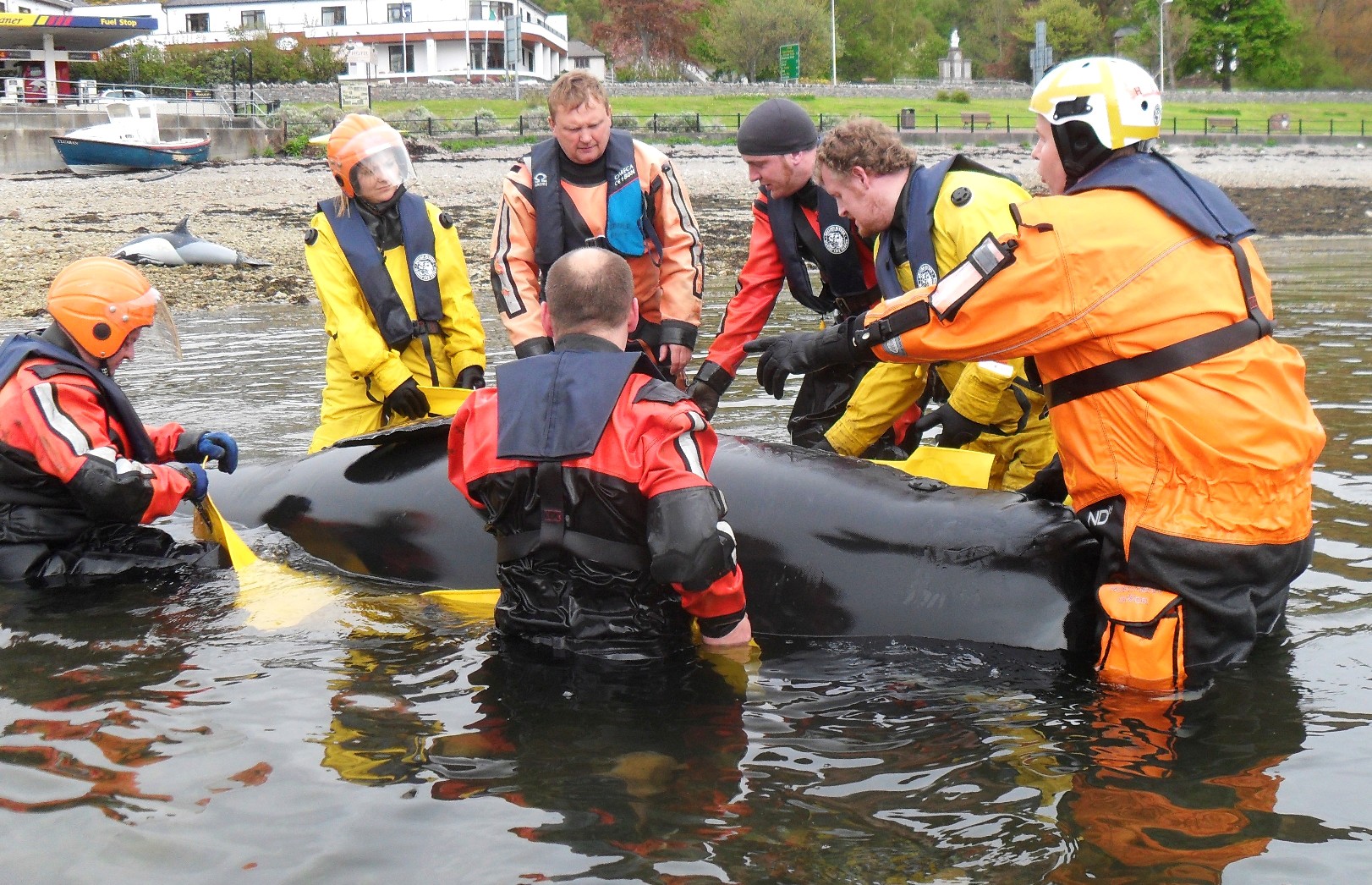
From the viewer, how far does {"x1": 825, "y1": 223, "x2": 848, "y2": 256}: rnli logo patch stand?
21.0ft

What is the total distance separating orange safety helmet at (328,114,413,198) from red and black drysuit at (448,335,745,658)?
2.70 meters

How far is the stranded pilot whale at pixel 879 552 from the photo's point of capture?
173 inches

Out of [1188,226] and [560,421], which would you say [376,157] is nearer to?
[560,421]

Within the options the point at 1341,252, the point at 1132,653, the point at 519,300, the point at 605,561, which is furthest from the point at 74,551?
the point at 1341,252

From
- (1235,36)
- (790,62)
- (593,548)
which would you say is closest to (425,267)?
(593,548)

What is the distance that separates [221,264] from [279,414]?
370 inches

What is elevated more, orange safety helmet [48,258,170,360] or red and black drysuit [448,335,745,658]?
orange safety helmet [48,258,170,360]

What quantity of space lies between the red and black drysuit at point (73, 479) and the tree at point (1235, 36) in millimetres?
65285

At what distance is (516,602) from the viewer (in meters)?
4.43

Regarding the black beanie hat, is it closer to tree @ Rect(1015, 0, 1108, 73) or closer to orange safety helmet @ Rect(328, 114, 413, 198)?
orange safety helmet @ Rect(328, 114, 413, 198)

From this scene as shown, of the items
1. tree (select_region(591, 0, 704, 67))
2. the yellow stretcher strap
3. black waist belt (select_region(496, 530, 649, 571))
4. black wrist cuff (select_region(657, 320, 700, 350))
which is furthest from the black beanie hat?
tree (select_region(591, 0, 704, 67))

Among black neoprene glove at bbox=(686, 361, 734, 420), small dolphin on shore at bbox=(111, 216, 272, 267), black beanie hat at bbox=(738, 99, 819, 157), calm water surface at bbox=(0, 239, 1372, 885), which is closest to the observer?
calm water surface at bbox=(0, 239, 1372, 885)

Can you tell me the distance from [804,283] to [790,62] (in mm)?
56281

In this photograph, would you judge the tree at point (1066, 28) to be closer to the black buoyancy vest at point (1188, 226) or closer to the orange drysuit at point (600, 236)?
the orange drysuit at point (600, 236)
